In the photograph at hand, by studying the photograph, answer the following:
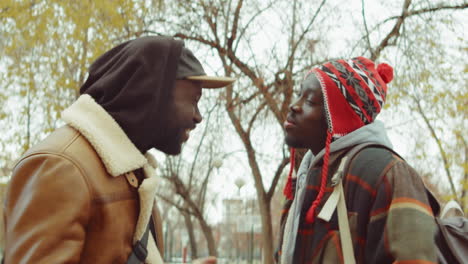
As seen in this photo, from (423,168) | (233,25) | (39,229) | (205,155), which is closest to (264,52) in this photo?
(233,25)

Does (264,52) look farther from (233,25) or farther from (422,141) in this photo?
(422,141)

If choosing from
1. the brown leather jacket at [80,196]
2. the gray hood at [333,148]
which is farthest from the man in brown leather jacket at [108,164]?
the gray hood at [333,148]

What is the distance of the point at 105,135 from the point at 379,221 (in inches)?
52.1

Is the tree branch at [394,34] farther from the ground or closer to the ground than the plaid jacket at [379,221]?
farther from the ground

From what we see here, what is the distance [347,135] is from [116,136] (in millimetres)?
1382

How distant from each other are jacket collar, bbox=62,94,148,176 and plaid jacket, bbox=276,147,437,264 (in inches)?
41.2

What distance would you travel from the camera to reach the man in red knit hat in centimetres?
249

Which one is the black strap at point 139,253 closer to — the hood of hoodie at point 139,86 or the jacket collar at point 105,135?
the jacket collar at point 105,135

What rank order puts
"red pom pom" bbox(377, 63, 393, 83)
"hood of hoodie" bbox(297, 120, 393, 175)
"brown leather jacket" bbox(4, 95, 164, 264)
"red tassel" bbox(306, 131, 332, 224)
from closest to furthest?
"brown leather jacket" bbox(4, 95, 164, 264)
"red tassel" bbox(306, 131, 332, 224)
"hood of hoodie" bbox(297, 120, 393, 175)
"red pom pom" bbox(377, 63, 393, 83)

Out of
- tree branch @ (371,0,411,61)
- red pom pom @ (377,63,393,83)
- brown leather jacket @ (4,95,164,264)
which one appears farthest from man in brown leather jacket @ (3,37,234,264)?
tree branch @ (371,0,411,61)

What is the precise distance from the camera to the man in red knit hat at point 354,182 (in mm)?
2488

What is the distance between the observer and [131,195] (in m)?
2.08

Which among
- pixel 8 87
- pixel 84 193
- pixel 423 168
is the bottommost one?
pixel 423 168

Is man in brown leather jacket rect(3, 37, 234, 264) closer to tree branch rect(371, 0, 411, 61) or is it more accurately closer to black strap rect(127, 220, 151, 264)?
black strap rect(127, 220, 151, 264)
